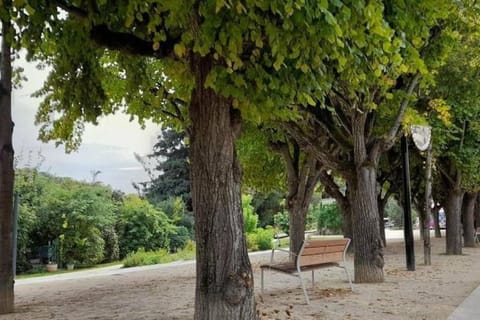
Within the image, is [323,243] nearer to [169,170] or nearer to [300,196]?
[300,196]

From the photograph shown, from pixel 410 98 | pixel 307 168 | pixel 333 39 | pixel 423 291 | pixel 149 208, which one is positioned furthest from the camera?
pixel 149 208

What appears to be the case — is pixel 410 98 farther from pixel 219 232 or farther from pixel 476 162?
pixel 476 162

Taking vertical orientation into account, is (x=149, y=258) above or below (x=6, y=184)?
below

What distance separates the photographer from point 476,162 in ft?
52.0

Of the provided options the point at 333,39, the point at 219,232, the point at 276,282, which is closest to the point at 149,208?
the point at 276,282

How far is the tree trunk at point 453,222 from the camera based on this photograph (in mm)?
16531

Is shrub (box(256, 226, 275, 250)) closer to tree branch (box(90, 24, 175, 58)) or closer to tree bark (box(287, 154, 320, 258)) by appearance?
tree bark (box(287, 154, 320, 258))

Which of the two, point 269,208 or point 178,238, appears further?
point 269,208

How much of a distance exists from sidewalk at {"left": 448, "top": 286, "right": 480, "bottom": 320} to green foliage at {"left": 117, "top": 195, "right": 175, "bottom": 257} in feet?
53.8

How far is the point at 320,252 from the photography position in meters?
8.32

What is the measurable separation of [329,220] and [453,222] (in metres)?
16.7

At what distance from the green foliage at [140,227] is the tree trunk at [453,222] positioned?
41.4 ft

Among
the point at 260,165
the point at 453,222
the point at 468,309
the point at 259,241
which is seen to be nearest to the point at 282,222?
the point at 259,241

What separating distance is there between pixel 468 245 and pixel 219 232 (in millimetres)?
18750
